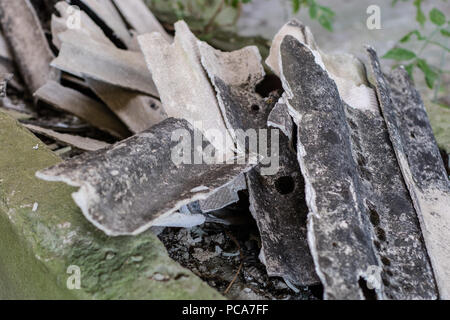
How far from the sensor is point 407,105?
7.35ft

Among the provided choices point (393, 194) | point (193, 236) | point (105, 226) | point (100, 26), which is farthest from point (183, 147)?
point (100, 26)

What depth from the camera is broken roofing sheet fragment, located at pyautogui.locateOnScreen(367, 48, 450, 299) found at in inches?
63.2

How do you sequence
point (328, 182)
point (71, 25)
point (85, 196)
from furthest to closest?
point (71, 25) < point (328, 182) < point (85, 196)

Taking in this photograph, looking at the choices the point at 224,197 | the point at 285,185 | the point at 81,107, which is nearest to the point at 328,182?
the point at 285,185

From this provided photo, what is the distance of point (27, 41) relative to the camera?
9.41 feet

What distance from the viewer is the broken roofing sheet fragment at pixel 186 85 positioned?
183 centimetres

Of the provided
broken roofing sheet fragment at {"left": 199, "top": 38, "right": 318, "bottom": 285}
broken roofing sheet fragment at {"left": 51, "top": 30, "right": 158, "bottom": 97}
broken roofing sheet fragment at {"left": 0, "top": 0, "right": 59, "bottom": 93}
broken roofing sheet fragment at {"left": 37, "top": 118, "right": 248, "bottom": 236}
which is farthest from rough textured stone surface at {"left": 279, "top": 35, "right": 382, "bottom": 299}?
broken roofing sheet fragment at {"left": 0, "top": 0, "right": 59, "bottom": 93}

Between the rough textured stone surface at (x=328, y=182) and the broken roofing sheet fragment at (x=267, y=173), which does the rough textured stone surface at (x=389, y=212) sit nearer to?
the rough textured stone surface at (x=328, y=182)

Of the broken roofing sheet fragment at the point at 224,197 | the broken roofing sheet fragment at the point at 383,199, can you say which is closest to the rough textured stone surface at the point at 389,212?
the broken roofing sheet fragment at the point at 383,199

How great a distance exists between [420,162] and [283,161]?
642 mm

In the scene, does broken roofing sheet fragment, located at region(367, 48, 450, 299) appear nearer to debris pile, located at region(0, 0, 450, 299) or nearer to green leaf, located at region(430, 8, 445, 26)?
debris pile, located at region(0, 0, 450, 299)

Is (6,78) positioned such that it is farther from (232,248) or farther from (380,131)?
(380,131)

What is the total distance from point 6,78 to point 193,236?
1.37 metres

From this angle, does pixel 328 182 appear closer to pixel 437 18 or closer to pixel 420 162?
pixel 420 162
